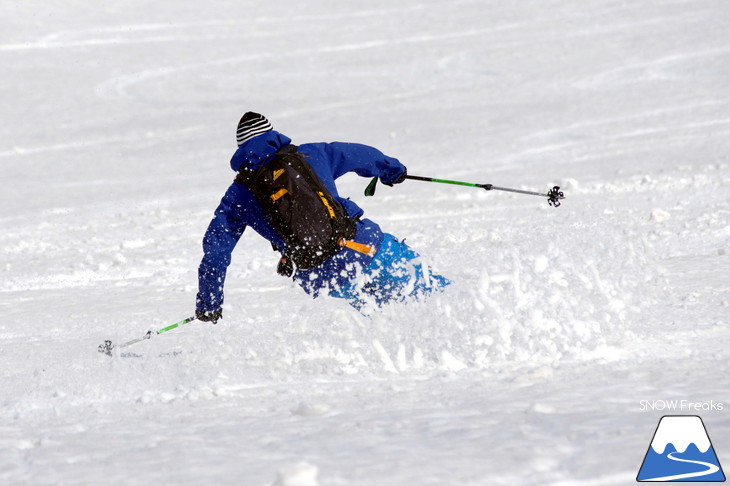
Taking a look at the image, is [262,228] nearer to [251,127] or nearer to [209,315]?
[251,127]

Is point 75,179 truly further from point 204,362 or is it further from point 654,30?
point 654,30

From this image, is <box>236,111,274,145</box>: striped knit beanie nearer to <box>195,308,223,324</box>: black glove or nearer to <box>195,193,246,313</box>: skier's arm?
<box>195,193,246,313</box>: skier's arm

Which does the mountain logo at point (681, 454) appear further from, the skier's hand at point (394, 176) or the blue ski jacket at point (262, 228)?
the skier's hand at point (394, 176)

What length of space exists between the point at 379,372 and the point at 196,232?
6286mm

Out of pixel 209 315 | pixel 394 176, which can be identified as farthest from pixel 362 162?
pixel 209 315

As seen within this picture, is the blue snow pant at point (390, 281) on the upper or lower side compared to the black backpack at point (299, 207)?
lower

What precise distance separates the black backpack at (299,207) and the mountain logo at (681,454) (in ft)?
7.08

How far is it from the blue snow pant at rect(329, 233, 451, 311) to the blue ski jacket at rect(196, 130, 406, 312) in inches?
1.9

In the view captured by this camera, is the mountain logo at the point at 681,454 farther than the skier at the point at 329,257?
No

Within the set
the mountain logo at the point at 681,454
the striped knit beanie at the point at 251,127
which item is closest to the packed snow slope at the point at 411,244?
the mountain logo at the point at 681,454

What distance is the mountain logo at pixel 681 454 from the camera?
2.60 meters

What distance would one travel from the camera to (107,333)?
645cm

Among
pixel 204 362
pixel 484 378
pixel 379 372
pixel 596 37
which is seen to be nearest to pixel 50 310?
pixel 204 362

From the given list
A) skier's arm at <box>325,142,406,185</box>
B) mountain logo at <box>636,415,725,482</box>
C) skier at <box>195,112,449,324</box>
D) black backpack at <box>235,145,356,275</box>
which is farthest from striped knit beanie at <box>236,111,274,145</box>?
mountain logo at <box>636,415,725,482</box>
